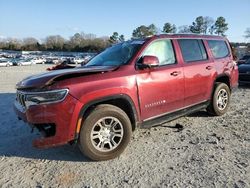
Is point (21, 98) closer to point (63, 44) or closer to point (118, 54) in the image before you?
point (118, 54)

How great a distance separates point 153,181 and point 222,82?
4.10 m

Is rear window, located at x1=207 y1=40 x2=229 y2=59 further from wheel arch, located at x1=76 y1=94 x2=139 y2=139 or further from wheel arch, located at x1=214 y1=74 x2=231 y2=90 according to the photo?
wheel arch, located at x1=76 y1=94 x2=139 y2=139

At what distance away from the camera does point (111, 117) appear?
4578 millimetres

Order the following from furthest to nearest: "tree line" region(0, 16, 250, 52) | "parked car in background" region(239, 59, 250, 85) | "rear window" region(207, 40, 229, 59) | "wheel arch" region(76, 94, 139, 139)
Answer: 1. "tree line" region(0, 16, 250, 52)
2. "parked car in background" region(239, 59, 250, 85)
3. "rear window" region(207, 40, 229, 59)
4. "wheel arch" region(76, 94, 139, 139)

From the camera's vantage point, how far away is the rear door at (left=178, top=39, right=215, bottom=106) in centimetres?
587

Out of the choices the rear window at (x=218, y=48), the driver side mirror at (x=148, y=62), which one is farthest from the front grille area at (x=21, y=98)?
the rear window at (x=218, y=48)

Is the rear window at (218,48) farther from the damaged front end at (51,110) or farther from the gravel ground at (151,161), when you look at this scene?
the damaged front end at (51,110)

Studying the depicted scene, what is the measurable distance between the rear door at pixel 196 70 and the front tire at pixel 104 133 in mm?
1690

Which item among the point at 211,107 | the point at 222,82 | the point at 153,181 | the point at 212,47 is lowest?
the point at 153,181

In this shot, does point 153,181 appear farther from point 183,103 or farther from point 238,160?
point 183,103

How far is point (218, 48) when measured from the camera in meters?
7.14

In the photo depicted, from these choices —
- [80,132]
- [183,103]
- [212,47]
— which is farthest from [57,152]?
[212,47]

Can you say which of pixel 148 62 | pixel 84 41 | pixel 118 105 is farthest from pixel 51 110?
pixel 84 41

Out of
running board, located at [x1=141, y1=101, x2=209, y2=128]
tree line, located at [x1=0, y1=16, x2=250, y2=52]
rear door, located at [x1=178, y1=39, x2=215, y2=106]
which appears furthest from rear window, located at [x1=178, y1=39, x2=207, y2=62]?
tree line, located at [x1=0, y1=16, x2=250, y2=52]
